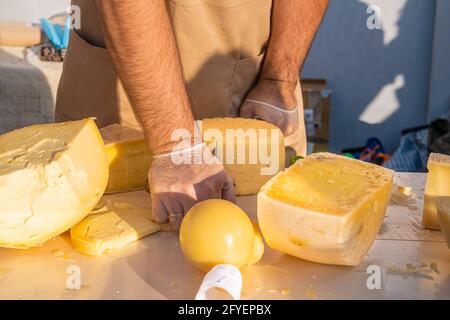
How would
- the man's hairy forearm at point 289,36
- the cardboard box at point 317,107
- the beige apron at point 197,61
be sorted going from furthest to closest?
1. the cardboard box at point 317,107
2. the man's hairy forearm at point 289,36
3. the beige apron at point 197,61

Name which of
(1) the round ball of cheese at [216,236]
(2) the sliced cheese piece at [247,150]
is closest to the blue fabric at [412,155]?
(2) the sliced cheese piece at [247,150]

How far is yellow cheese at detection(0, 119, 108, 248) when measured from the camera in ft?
3.41

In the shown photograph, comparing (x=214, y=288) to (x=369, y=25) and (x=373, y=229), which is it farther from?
(x=369, y=25)

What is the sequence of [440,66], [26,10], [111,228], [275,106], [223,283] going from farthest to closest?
[26,10]
[440,66]
[275,106]
[111,228]
[223,283]

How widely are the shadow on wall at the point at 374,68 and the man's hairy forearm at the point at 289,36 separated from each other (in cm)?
200

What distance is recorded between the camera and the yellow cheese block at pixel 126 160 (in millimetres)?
1354

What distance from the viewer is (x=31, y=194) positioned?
104cm

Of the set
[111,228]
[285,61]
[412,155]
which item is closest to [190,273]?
[111,228]

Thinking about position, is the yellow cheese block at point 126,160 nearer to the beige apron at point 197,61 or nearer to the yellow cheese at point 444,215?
the beige apron at point 197,61

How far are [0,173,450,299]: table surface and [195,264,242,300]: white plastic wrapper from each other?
0.06 meters

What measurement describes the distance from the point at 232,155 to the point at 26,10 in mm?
2918

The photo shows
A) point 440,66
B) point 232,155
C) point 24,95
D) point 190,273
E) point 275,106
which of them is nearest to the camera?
point 190,273

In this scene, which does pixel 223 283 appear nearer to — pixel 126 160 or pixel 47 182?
pixel 47 182

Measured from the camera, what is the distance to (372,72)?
3.66 metres
